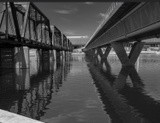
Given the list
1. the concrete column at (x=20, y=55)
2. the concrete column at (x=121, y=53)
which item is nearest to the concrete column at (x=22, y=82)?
the concrete column at (x=20, y=55)

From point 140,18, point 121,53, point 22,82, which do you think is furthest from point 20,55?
point 140,18

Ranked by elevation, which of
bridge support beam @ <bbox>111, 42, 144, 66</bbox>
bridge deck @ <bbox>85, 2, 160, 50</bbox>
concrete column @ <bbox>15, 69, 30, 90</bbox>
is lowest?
concrete column @ <bbox>15, 69, 30, 90</bbox>

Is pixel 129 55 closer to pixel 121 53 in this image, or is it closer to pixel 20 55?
pixel 121 53

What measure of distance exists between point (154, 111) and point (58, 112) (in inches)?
221

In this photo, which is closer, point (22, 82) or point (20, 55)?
point (22, 82)

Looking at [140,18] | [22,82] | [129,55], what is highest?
[140,18]

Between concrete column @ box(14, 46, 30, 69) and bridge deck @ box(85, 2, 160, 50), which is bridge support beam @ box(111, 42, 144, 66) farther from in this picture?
concrete column @ box(14, 46, 30, 69)

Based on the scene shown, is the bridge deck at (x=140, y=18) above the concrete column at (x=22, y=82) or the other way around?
above

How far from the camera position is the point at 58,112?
13820mm

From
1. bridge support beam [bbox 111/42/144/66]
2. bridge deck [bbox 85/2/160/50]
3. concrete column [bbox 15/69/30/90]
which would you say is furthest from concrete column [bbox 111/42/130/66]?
concrete column [bbox 15/69/30/90]

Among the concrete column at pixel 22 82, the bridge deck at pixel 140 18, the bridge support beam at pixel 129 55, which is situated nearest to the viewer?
the bridge deck at pixel 140 18

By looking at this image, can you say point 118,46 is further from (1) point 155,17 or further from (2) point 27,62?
(1) point 155,17

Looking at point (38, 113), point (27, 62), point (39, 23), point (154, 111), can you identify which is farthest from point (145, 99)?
point (39, 23)

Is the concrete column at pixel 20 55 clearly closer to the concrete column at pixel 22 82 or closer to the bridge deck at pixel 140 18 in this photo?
the concrete column at pixel 22 82
